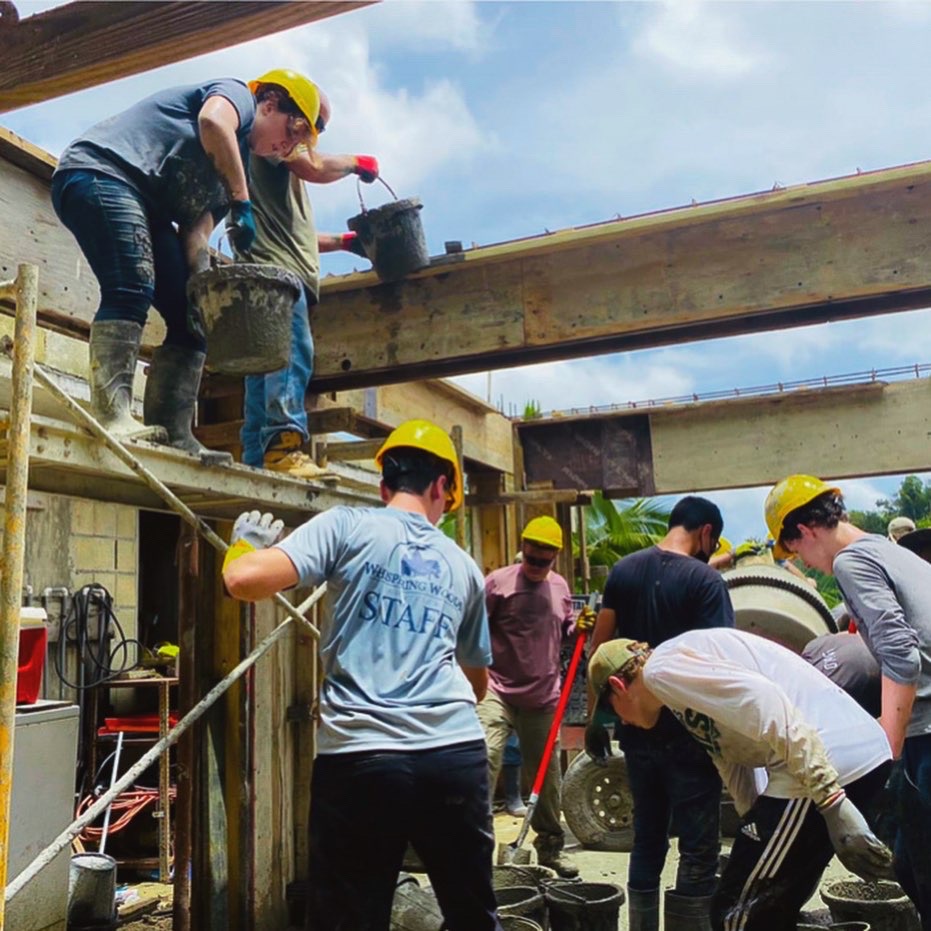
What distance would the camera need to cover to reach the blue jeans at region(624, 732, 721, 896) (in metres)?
A: 3.94

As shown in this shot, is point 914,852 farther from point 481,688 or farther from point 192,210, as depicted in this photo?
point 192,210

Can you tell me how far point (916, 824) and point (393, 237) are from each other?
379 centimetres

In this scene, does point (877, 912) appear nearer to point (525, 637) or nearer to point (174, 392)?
point (525, 637)

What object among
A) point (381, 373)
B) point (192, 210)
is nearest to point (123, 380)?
point (192, 210)

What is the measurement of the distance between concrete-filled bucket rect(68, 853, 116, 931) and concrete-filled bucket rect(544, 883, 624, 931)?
2.16m

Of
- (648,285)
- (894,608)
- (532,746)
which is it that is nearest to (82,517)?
(532,746)

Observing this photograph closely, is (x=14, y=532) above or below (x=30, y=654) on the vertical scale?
above

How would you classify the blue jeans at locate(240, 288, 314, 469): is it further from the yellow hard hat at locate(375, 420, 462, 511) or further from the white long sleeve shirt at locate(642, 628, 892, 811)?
the white long sleeve shirt at locate(642, 628, 892, 811)

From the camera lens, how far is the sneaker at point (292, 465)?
14.3 ft

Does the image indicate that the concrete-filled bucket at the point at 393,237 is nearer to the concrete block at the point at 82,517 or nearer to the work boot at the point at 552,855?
the work boot at the point at 552,855

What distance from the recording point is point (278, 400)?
4473 millimetres

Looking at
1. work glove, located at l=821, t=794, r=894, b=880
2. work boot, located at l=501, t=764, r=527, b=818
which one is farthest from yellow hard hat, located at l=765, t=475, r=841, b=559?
work boot, located at l=501, t=764, r=527, b=818

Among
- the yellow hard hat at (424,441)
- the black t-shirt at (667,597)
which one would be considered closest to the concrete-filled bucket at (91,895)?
the black t-shirt at (667,597)

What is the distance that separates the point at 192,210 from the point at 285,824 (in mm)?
2918
